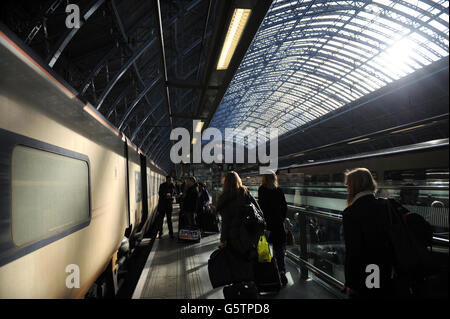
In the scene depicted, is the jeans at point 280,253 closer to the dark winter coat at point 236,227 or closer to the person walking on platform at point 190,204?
the dark winter coat at point 236,227

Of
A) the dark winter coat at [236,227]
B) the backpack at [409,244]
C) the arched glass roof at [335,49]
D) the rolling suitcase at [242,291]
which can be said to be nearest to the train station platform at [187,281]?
the rolling suitcase at [242,291]

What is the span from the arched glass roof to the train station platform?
1739 centimetres

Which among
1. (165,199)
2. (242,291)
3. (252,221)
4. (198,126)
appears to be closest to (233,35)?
(252,221)

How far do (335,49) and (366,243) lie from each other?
85.3 feet

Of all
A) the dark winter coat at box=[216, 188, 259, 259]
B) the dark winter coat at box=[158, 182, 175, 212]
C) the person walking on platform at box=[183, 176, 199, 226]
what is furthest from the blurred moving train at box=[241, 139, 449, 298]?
the dark winter coat at box=[158, 182, 175, 212]

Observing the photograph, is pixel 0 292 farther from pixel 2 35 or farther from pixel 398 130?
pixel 398 130

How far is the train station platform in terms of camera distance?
12.2 ft

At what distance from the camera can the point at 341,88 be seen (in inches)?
1174

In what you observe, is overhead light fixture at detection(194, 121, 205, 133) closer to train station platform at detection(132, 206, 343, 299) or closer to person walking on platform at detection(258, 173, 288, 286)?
train station platform at detection(132, 206, 343, 299)

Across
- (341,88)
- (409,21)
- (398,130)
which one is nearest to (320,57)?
(341,88)

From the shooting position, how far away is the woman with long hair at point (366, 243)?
201 centimetres

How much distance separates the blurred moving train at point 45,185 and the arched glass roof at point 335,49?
18.4m

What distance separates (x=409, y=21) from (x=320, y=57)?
8283 mm

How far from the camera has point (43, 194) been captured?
223cm
